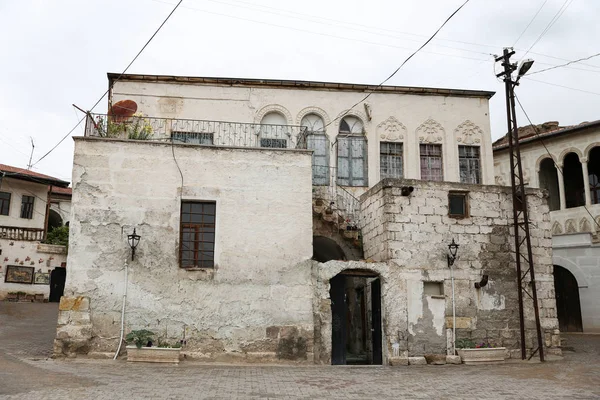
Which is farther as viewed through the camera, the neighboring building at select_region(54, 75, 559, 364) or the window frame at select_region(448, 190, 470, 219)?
the window frame at select_region(448, 190, 470, 219)

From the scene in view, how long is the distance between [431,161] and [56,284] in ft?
66.9

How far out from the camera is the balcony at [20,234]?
29.0m

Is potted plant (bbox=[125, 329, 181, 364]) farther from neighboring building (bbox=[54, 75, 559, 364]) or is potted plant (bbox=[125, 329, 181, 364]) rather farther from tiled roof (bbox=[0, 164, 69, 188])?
tiled roof (bbox=[0, 164, 69, 188])

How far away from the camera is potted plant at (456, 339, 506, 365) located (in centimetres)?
1383

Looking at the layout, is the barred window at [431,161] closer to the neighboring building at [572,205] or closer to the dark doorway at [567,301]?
the neighboring building at [572,205]

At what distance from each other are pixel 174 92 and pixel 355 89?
6084 mm

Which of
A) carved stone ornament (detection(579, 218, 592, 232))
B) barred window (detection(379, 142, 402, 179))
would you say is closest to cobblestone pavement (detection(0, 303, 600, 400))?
barred window (detection(379, 142, 402, 179))

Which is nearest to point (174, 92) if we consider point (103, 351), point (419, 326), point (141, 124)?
point (141, 124)

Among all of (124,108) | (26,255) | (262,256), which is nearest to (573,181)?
(262,256)

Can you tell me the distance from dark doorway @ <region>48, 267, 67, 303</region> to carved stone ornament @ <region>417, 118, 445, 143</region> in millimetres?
20137

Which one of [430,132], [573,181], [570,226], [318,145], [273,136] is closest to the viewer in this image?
[273,136]

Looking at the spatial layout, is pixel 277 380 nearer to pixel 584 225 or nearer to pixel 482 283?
pixel 482 283

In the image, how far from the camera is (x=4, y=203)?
33406mm

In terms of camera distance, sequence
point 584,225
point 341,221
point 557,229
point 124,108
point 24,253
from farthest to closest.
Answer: point 24,253 < point 557,229 < point 584,225 < point 124,108 < point 341,221
